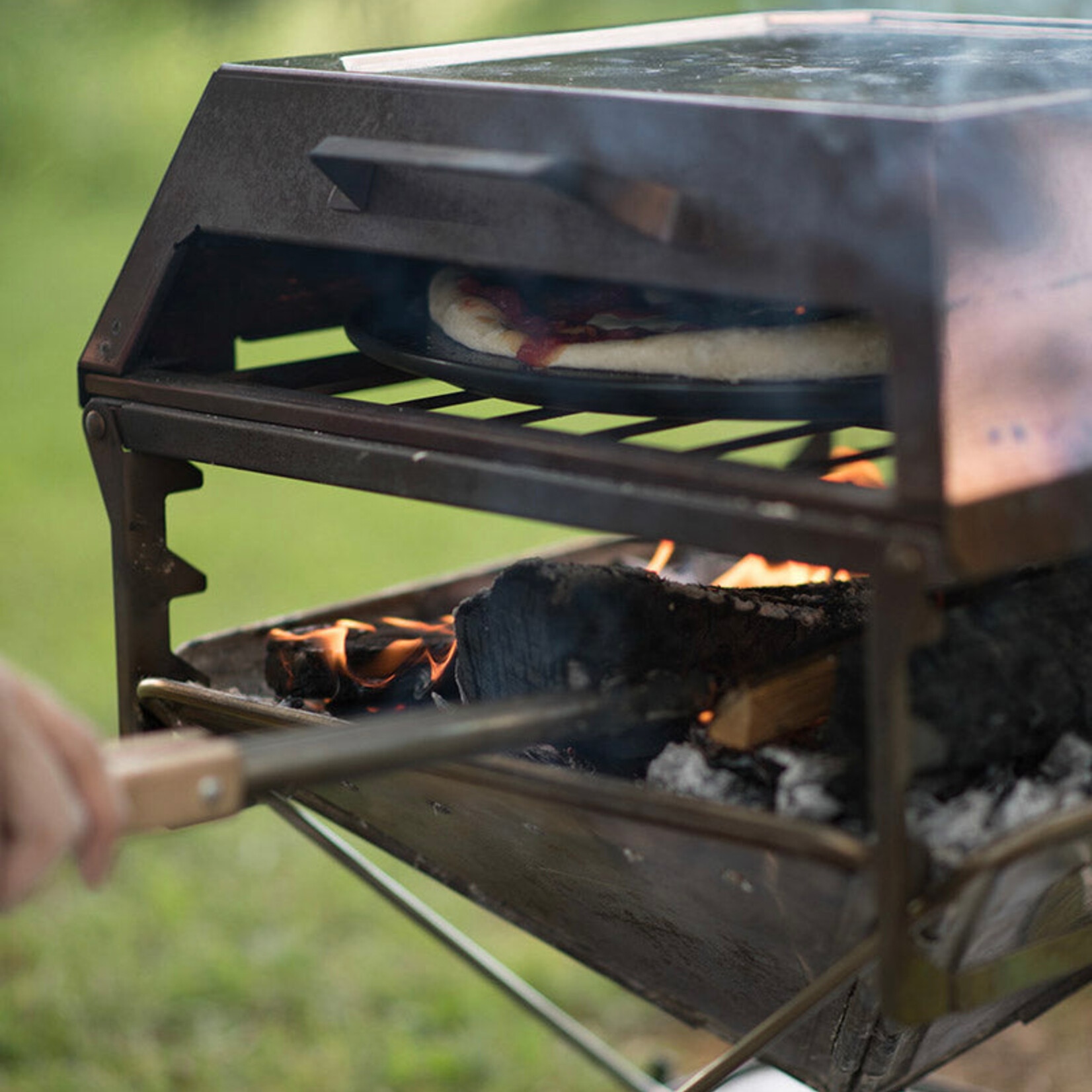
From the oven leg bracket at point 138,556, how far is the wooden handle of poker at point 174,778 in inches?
23.4

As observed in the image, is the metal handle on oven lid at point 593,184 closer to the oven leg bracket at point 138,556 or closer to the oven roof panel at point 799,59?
the oven roof panel at point 799,59

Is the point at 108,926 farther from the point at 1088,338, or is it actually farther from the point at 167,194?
the point at 1088,338

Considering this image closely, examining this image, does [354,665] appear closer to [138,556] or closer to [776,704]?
[138,556]

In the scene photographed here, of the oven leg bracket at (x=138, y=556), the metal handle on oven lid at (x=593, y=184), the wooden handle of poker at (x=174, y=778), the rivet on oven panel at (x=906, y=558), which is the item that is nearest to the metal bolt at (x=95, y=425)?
the oven leg bracket at (x=138, y=556)

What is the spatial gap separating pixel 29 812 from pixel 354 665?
2.74 ft

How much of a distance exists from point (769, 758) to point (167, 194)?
2.80ft

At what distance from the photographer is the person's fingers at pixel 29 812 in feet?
3.17

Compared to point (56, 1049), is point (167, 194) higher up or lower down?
higher up

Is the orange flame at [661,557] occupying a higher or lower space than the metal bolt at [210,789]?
lower

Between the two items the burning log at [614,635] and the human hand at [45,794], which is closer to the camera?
the human hand at [45,794]

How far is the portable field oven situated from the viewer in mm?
1118

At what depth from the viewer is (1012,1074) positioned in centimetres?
271

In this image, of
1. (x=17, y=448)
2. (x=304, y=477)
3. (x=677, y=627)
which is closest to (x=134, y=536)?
(x=304, y=477)

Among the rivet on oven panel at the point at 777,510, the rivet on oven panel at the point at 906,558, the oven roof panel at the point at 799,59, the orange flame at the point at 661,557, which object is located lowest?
the orange flame at the point at 661,557
